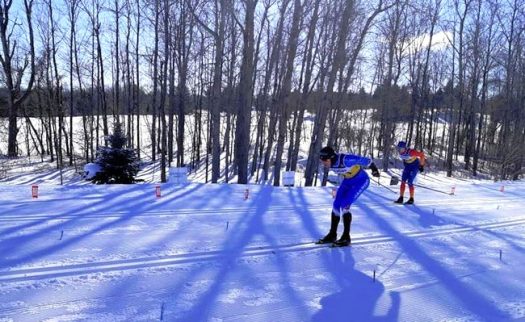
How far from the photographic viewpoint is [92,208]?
7633 mm

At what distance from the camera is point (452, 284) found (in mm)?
4766

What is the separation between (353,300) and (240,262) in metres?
1.58

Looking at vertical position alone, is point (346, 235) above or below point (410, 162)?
below

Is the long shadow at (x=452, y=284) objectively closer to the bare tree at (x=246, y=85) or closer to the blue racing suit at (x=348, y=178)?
the blue racing suit at (x=348, y=178)

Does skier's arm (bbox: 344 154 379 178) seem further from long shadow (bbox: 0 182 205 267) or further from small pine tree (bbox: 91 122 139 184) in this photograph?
small pine tree (bbox: 91 122 139 184)

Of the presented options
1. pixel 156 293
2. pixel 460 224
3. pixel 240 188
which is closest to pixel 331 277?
pixel 156 293

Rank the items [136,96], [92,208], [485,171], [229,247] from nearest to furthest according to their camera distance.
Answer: [229,247], [92,208], [136,96], [485,171]

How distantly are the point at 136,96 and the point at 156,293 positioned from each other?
Answer: 2938 cm

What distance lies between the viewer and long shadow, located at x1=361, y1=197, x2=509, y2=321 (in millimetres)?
4028

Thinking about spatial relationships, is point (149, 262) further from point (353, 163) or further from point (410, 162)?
point (410, 162)

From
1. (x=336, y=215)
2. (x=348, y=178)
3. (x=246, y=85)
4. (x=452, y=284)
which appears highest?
(x=246, y=85)

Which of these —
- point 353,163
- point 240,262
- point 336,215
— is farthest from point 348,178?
point 240,262

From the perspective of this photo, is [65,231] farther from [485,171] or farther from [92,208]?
[485,171]

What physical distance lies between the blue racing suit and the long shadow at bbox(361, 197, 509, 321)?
1.14m
